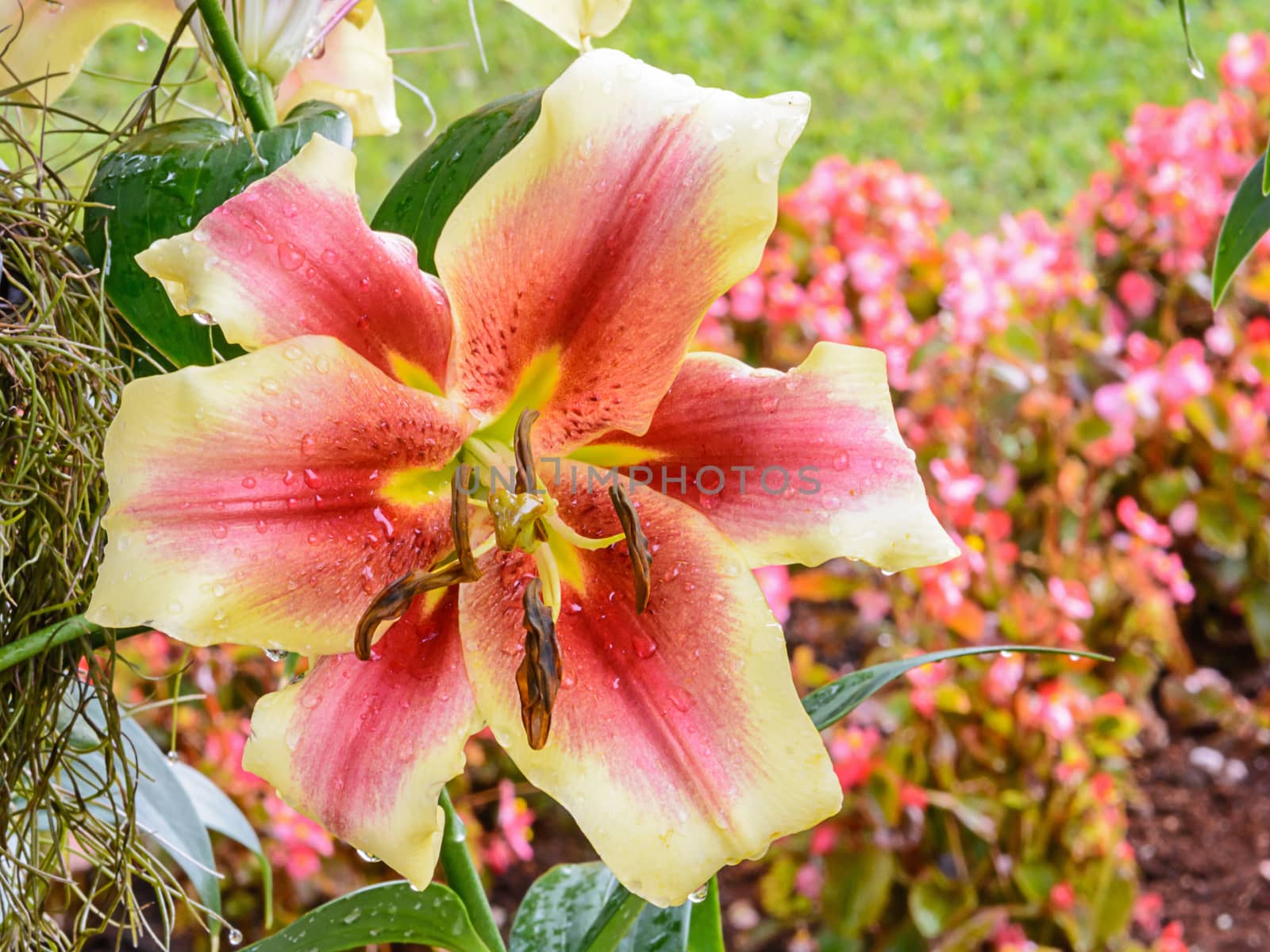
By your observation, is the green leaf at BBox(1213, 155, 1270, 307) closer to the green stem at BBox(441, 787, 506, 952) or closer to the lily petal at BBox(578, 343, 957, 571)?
the lily petal at BBox(578, 343, 957, 571)

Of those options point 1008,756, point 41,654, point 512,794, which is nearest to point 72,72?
point 41,654

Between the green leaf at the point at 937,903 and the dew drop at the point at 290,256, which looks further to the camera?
the green leaf at the point at 937,903

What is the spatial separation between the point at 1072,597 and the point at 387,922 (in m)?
1.51

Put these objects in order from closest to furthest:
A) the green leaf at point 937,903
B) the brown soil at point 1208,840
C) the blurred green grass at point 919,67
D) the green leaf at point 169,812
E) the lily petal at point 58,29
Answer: the lily petal at point 58,29 < the green leaf at point 169,812 < the green leaf at point 937,903 < the brown soil at point 1208,840 < the blurred green grass at point 919,67

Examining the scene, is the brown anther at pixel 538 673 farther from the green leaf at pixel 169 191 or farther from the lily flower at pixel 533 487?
the green leaf at pixel 169 191

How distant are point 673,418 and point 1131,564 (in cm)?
173

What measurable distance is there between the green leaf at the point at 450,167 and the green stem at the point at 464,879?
286 mm

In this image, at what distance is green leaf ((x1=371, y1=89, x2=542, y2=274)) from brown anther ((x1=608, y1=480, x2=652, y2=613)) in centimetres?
15

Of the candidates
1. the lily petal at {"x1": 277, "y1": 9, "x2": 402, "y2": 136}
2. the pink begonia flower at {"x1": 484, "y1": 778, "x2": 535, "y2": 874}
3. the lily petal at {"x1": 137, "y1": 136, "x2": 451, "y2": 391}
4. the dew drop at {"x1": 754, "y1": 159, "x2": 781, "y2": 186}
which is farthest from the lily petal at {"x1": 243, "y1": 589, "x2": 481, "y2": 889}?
the pink begonia flower at {"x1": 484, "y1": 778, "x2": 535, "y2": 874}

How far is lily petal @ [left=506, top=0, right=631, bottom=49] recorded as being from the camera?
2.09ft

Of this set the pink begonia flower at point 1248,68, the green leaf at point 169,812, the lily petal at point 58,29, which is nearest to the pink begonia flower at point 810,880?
the green leaf at point 169,812

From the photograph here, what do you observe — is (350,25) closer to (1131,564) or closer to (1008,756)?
(1008,756)

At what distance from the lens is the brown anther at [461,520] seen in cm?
49

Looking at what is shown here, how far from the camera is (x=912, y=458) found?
0.54 metres
